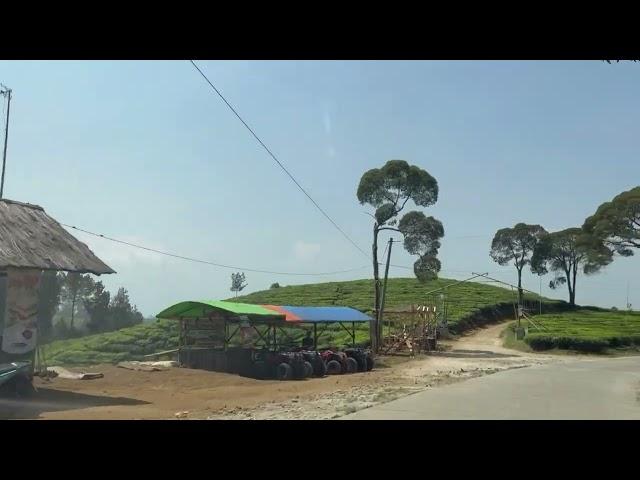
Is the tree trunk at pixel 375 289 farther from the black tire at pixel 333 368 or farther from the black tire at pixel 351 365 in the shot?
the black tire at pixel 333 368

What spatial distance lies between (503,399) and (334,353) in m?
12.5

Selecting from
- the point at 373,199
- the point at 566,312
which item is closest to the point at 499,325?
the point at 566,312

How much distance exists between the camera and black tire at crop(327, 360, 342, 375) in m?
27.5

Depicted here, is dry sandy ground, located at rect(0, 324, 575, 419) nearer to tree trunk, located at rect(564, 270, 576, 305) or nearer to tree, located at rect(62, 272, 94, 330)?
tree, located at rect(62, 272, 94, 330)

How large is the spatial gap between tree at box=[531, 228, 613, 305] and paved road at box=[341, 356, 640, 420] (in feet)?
149

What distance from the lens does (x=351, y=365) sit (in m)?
28.7

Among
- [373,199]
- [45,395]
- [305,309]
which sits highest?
[373,199]

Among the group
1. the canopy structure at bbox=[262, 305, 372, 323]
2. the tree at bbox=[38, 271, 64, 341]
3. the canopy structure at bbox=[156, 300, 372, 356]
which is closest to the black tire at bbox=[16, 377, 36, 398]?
the canopy structure at bbox=[156, 300, 372, 356]

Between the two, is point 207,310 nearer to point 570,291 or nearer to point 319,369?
point 319,369

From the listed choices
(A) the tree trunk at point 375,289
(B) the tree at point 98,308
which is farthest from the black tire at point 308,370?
(B) the tree at point 98,308

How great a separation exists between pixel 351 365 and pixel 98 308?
30.8m

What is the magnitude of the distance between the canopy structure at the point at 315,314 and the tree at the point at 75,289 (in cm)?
2074
